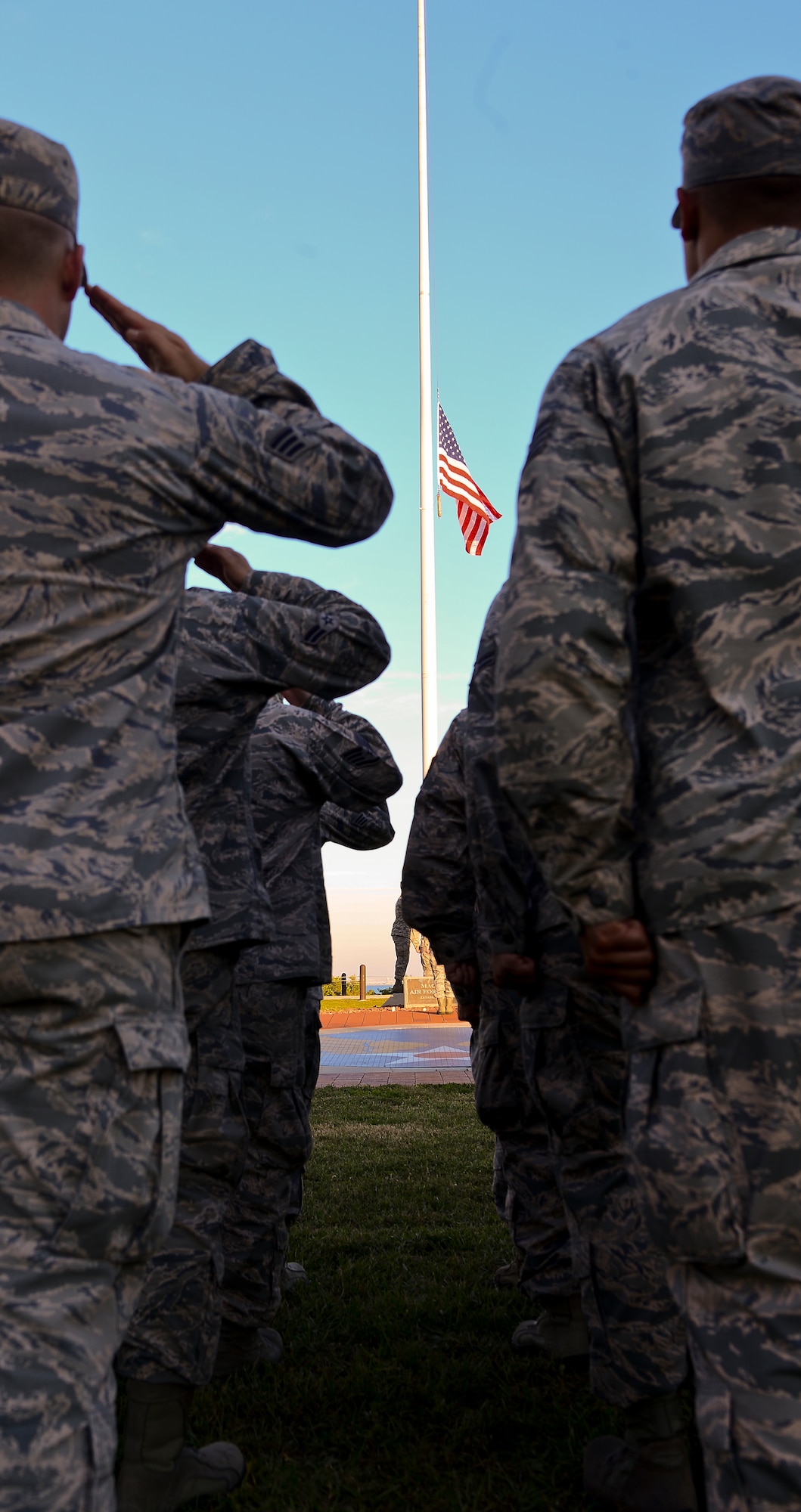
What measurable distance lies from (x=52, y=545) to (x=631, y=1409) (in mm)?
2029

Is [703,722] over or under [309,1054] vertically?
over

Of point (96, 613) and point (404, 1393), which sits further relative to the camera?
point (404, 1393)

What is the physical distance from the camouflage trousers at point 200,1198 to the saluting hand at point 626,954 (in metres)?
1.31

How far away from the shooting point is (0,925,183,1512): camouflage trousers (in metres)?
1.37

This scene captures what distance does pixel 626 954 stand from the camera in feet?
5.22

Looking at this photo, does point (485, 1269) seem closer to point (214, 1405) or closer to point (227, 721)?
point (214, 1405)

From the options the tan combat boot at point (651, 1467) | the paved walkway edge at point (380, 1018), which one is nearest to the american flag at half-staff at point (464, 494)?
the paved walkway edge at point (380, 1018)

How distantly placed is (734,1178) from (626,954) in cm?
31

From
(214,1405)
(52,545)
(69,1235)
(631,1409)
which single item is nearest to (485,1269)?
(214,1405)

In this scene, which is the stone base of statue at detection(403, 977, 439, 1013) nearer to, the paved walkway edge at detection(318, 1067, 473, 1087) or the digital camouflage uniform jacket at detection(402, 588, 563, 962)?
the paved walkway edge at detection(318, 1067, 473, 1087)

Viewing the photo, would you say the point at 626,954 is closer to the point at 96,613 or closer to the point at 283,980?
the point at 96,613

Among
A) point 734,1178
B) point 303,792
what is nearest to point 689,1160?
point 734,1178

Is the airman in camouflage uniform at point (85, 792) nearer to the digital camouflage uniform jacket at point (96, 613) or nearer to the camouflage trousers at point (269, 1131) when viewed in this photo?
the digital camouflage uniform jacket at point (96, 613)

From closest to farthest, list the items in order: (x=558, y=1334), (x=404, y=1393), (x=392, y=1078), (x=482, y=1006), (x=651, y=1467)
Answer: (x=651, y=1467), (x=404, y=1393), (x=558, y=1334), (x=482, y=1006), (x=392, y=1078)
